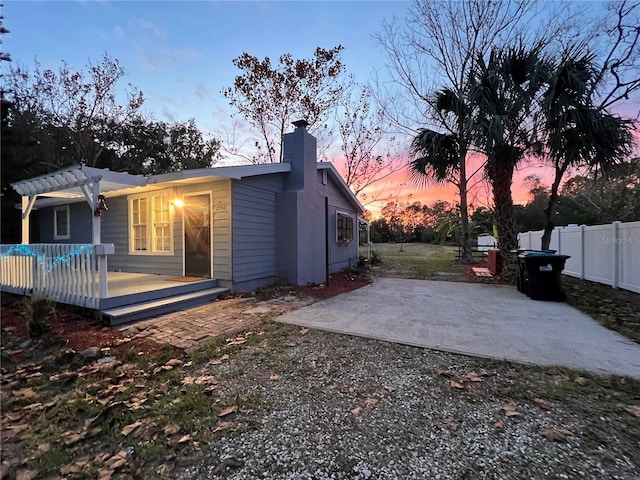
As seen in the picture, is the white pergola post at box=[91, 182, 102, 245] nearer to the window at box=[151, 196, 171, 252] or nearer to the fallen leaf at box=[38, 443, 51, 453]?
the window at box=[151, 196, 171, 252]

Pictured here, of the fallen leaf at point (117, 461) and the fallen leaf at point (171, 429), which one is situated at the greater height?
the fallen leaf at point (171, 429)

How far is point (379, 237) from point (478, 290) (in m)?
26.0

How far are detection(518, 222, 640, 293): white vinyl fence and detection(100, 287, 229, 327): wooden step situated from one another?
8947 millimetres

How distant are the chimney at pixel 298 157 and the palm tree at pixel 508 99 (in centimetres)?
443

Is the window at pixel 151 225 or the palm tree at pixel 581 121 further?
the window at pixel 151 225

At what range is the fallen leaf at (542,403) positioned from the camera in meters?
2.51

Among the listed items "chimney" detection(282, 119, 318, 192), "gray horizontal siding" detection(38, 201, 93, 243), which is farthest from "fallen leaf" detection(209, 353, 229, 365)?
"gray horizontal siding" detection(38, 201, 93, 243)

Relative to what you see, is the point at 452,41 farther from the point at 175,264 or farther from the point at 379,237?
the point at 379,237

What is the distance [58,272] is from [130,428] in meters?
4.96

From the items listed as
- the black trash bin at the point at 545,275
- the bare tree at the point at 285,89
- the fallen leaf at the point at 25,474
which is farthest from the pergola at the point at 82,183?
the bare tree at the point at 285,89

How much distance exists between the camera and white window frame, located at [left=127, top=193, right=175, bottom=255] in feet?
27.0

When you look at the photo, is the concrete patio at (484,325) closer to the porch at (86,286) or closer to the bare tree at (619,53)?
the porch at (86,286)

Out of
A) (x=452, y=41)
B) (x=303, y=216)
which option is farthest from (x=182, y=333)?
(x=452, y=41)

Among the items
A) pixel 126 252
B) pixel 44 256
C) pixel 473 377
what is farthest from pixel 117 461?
pixel 126 252
